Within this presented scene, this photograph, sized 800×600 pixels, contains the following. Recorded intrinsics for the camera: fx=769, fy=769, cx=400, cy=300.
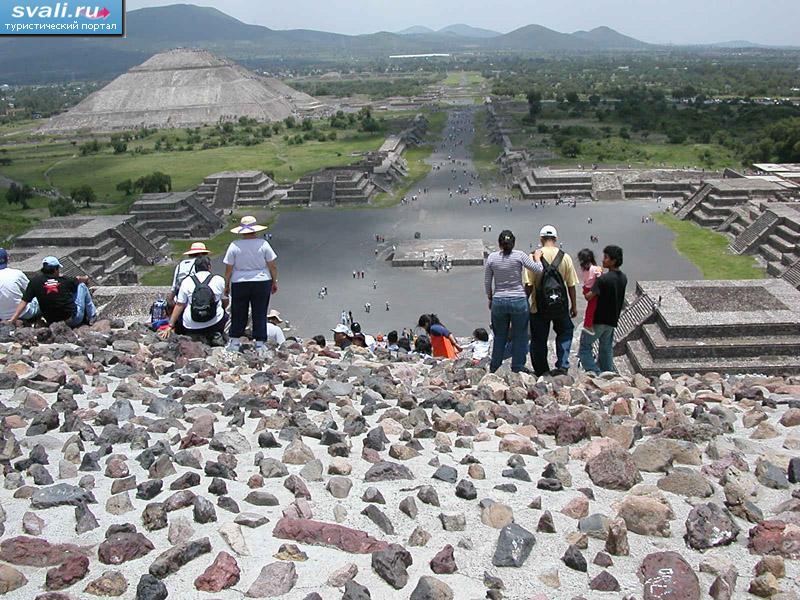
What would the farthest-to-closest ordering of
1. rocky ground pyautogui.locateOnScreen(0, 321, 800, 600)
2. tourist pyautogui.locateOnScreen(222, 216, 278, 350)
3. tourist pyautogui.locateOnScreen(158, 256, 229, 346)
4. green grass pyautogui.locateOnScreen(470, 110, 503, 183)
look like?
green grass pyautogui.locateOnScreen(470, 110, 503, 183) → tourist pyautogui.locateOnScreen(222, 216, 278, 350) → tourist pyautogui.locateOnScreen(158, 256, 229, 346) → rocky ground pyautogui.locateOnScreen(0, 321, 800, 600)

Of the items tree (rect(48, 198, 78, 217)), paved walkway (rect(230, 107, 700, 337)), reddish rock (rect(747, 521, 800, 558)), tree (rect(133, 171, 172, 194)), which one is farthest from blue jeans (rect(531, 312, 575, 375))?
tree (rect(133, 171, 172, 194))

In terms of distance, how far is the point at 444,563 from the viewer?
379 centimetres

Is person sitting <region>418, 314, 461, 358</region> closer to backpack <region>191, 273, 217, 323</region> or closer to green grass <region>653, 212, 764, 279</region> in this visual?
backpack <region>191, 273, 217, 323</region>

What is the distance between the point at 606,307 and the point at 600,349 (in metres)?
0.60

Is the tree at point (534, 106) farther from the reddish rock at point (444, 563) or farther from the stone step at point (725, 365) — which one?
the reddish rock at point (444, 563)

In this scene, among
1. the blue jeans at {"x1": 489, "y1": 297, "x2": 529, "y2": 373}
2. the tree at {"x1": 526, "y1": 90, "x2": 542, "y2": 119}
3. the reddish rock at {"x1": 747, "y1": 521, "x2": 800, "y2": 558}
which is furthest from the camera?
the tree at {"x1": 526, "y1": 90, "x2": 542, "y2": 119}

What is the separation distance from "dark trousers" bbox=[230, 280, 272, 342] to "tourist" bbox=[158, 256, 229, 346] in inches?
6.0

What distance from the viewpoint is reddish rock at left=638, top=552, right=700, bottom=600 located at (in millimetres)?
3604

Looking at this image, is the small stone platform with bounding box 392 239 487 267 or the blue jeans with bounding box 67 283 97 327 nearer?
the blue jeans with bounding box 67 283 97 327

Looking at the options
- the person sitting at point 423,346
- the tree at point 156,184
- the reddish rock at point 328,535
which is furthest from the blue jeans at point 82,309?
the tree at point 156,184

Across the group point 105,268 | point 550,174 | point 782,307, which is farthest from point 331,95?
point 782,307

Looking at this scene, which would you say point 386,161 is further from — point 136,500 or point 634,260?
point 136,500

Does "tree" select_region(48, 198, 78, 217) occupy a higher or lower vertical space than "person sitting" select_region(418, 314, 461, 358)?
lower

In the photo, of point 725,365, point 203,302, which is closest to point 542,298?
point 203,302
